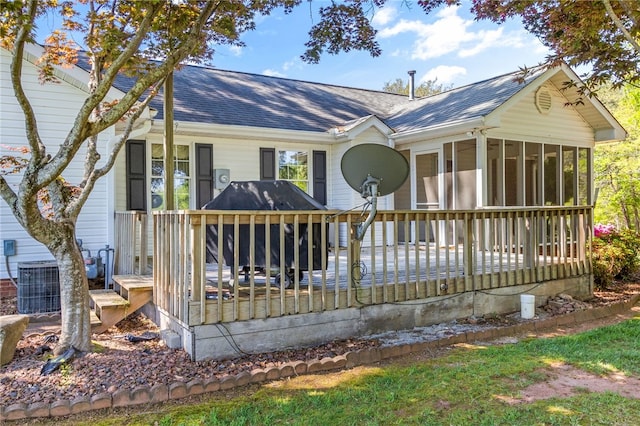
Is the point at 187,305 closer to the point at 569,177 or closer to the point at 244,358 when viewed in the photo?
the point at 244,358

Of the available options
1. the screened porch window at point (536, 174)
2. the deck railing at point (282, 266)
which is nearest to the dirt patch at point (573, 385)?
the deck railing at point (282, 266)

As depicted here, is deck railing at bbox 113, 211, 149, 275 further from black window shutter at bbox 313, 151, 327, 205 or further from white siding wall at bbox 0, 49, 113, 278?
black window shutter at bbox 313, 151, 327, 205

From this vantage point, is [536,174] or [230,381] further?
[536,174]

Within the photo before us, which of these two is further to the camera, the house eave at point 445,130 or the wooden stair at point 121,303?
the house eave at point 445,130

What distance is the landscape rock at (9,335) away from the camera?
13.4ft

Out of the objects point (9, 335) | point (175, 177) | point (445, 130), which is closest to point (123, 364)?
point (9, 335)

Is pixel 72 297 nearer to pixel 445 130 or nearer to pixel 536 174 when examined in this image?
pixel 445 130

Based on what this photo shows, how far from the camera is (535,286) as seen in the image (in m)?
6.63

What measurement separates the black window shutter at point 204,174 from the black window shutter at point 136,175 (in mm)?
1024

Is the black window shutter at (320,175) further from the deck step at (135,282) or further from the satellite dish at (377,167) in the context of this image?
the satellite dish at (377,167)

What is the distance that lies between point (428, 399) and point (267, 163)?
7.16 m

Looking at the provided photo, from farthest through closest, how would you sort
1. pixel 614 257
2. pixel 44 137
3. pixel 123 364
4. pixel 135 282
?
pixel 614 257 → pixel 44 137 → pixel 135 282 → pixel 123 364

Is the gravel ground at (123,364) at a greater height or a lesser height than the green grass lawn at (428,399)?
greater

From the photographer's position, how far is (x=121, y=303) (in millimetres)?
5395
